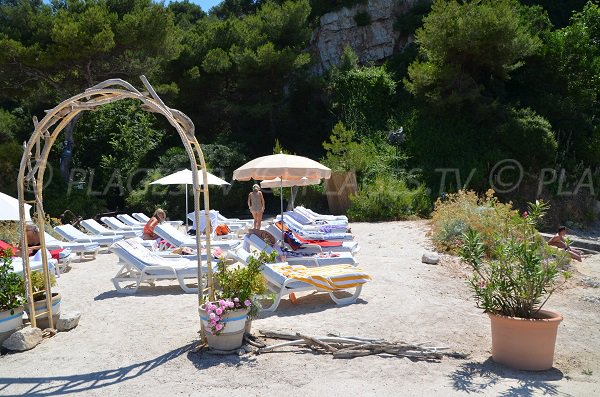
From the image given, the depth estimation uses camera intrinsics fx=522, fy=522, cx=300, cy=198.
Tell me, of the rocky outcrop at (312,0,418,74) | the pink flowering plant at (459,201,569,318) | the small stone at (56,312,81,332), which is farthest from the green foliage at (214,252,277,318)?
the rocky outcrop at (312,0,418,74)

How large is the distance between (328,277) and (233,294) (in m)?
1.81

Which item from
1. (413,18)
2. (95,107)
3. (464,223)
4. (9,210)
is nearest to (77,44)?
(9,210)

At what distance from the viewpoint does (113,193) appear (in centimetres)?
2103

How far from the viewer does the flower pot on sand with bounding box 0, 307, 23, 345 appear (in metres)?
4.94

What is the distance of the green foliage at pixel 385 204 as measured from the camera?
15.8 m

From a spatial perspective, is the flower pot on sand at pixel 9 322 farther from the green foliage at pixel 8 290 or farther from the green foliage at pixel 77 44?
the green foliage at pixel 77 44

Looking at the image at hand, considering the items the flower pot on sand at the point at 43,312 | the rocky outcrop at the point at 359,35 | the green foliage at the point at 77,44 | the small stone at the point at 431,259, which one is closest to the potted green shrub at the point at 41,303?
the flower pot on sand at the point at 43,312

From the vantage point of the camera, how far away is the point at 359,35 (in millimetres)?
25375

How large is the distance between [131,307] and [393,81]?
741 inches

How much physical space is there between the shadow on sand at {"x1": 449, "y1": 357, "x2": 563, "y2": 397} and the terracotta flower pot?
0.07 meters

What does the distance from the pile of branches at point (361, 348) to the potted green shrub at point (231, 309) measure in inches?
10.8

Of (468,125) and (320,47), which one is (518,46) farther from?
(320,47)

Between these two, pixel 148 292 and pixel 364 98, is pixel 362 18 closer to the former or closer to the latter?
pixel 364 98

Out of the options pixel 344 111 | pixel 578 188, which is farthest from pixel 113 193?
pixel 578 188
